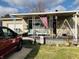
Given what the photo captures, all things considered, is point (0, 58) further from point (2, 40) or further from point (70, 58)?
point (70, 58)

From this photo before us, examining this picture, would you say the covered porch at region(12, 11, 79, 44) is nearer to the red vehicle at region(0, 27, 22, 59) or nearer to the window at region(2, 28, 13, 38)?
the red vehicle at region(0, 27, 22, 59)

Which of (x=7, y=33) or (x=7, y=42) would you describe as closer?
(x=7, y=42)

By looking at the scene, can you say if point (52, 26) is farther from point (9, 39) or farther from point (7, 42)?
point (7, 42)

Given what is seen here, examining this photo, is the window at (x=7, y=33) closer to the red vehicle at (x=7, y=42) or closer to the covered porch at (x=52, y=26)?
the red vehicle at (x=7, y=42)

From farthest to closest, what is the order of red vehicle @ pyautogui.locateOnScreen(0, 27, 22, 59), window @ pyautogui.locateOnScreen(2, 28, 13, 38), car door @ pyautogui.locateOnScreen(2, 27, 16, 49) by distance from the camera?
window @ pyautogui.locateOnScreen(2, 28, 13, 38)
car door @ pyautogui.locateOnScreen(2, 27, 16, 49)
red vehicle @ pyautogui.locateOnScreen(0, 27, 22, 59)

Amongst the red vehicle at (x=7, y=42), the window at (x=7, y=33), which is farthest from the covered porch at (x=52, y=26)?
the window at (x=7, y=33)

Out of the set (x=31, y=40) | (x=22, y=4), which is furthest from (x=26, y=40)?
(x=22, y=4)

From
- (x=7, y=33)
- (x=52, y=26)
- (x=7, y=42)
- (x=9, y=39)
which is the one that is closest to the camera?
(x=7, y=42)

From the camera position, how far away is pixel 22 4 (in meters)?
Answer: 47.4

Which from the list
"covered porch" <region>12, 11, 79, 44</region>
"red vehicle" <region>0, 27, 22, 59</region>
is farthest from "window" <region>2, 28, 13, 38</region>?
"covered porch" <region>12, 11, 79, 44</region>

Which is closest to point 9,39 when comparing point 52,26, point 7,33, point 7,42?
point 7,42

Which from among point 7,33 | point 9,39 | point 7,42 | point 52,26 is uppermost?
point 52,26

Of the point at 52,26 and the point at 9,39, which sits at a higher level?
the point at 52,26

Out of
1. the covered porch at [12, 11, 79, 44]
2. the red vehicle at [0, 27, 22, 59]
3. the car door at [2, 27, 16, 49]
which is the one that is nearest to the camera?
the red vehicle at [0, 27, 22, 59]
